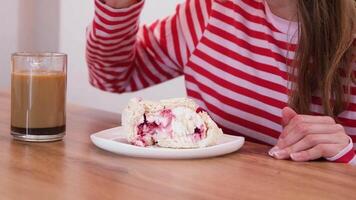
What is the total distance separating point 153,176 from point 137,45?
2.73 feet

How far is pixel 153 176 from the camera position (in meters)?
0.83

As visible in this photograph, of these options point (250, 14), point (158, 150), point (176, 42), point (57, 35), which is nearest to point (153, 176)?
point (158, 150)

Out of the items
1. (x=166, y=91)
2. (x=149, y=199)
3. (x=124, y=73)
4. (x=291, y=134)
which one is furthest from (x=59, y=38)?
(x=149, y=199)

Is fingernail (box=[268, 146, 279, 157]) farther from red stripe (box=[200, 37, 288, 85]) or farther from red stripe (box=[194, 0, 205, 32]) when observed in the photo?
red stripe (box=[194, 0, 205, 32])

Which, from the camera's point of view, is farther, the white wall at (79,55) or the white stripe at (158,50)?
the white wall at (79,55)

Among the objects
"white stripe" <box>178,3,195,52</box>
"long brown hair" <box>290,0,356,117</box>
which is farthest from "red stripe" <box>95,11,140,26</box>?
"long brown hair" <box>290,0,356,117</box>

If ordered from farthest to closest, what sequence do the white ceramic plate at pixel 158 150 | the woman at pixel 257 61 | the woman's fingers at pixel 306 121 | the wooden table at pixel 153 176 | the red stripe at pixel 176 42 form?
the red stripe at pixel 176 42
the woman at pixel 257 61
the woman's fingers at pixel 306 121
the white ceramic plate at pixel 158 150
the wooden table at pixel 153 176

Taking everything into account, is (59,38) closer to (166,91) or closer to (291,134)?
(166,91)

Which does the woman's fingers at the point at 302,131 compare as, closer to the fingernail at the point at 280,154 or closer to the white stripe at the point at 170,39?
the fingernail at the point at 280,154

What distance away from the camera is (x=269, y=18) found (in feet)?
4.47

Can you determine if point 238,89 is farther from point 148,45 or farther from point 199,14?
point 148,45

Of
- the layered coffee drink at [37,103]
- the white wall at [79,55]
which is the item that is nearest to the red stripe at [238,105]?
the layered coffee drink at [37,103]

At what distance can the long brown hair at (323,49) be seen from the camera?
1234 millimetres

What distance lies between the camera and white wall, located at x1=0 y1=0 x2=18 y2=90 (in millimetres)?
2770
